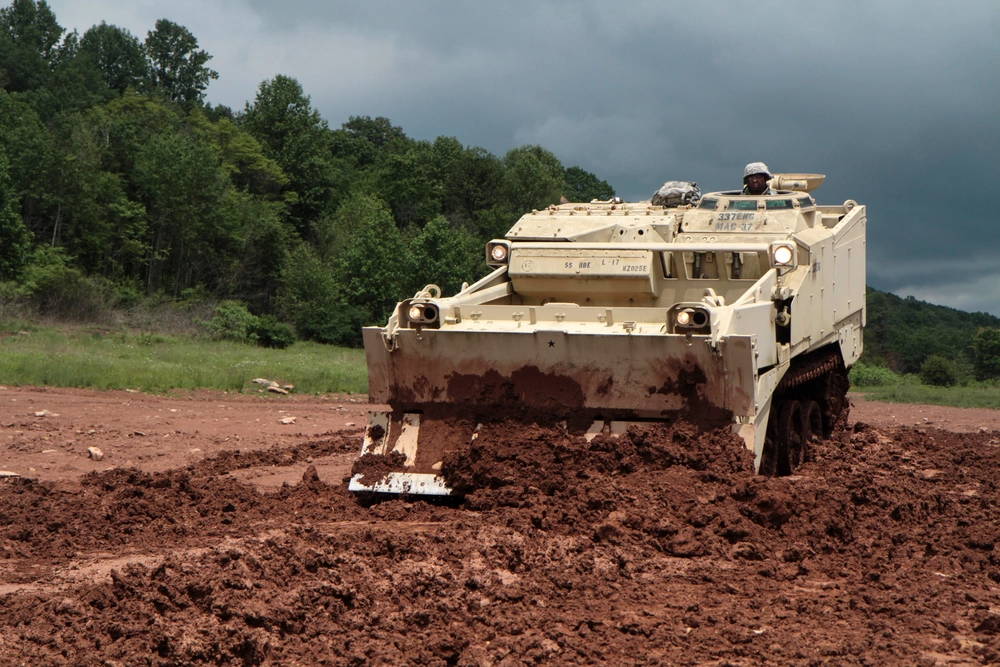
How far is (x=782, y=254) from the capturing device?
37.8 ft

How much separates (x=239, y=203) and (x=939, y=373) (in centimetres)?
2786

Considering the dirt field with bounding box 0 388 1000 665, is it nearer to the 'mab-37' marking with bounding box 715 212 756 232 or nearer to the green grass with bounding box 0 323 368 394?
the 'mab-37' marking with bounding box 715 212 756 232

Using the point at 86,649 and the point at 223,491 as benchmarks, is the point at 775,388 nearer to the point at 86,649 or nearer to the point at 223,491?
the point at 223,491

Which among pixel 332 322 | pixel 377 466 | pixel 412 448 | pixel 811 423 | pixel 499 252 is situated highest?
pixel 332 322

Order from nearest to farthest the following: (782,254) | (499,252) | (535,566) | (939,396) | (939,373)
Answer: (535,566) → (782,254) → (499,252) → (939,396) → (939,373)

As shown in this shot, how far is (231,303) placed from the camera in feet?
142

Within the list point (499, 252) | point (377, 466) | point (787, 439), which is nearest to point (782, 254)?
point (787, 439)

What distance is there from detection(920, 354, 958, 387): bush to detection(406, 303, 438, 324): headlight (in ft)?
86.8

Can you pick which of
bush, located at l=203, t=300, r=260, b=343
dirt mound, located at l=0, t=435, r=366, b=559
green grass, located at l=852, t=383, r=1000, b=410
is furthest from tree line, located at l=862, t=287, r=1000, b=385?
dirt mound, located at l=0, t=435, r=366, b=559

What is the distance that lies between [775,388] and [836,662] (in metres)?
4.88

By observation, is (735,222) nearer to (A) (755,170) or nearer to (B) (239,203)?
(A) (755,170)

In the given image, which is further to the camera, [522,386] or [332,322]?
[332,322]

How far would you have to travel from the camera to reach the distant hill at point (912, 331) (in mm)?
46500

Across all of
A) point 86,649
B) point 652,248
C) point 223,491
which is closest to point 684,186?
point 652,248
